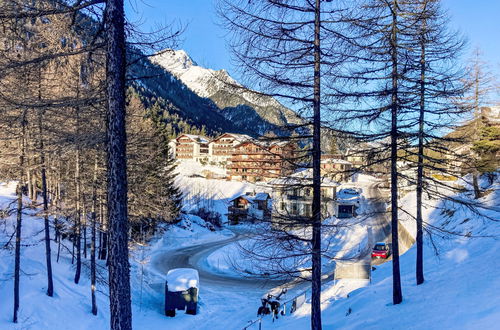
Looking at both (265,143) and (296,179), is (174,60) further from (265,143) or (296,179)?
(296,179)

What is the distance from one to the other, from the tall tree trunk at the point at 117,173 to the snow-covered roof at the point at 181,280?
39.1ft

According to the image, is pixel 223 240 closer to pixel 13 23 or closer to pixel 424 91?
pixel 424 91

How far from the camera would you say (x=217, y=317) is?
1609cm

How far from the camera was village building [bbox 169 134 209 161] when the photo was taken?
91688 millimetres

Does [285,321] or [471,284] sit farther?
[285,321]

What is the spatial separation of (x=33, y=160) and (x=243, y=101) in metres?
11.2

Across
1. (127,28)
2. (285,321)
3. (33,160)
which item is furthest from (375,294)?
(33,160)

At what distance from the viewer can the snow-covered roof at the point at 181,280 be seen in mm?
16469

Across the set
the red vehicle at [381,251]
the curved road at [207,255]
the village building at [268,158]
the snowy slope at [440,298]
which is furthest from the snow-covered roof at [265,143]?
the red vehicle at [381,251]

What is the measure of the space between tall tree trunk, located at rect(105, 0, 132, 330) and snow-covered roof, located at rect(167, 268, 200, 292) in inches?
469

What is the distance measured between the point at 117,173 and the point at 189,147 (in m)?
89.6

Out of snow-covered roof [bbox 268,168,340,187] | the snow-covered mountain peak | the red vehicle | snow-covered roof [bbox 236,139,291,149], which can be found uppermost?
the snow-covered mountain peak

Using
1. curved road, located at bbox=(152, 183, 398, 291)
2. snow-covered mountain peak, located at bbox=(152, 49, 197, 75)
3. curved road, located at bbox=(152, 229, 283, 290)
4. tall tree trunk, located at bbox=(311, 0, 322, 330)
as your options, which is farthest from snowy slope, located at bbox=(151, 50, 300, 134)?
curved road, located at bbox=(152, 229, 283, 290)

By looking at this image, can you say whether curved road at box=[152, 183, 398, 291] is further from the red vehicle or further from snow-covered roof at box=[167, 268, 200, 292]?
snow-covered roof at box=[167, 268, 200, 292]
